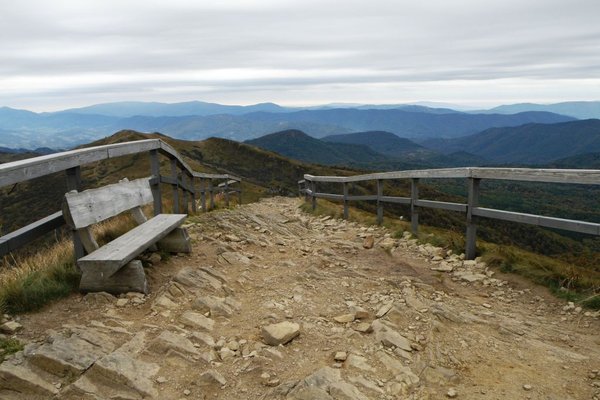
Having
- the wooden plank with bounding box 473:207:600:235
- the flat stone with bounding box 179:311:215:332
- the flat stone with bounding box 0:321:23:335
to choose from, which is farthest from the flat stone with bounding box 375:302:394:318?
the flat stone with bounding box 0:321:23:335

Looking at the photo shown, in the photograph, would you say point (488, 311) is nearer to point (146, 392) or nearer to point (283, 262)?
point (283, 262)

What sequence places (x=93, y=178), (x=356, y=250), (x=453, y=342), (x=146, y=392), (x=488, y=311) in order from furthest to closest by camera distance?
(x=93, y=178) → (x=356, y=250) → (x=488, y=311) → (x=453, y=342) → (x=146, y=392)

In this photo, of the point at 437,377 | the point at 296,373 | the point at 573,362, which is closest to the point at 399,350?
the point at 437,377

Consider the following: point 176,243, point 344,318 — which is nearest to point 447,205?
point 344,318

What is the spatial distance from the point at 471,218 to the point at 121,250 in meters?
5.25

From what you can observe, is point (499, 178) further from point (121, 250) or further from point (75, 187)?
point (75, 187)

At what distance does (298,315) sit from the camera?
4.79 m

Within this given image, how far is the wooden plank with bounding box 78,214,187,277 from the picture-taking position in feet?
14.4

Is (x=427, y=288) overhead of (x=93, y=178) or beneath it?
overhead

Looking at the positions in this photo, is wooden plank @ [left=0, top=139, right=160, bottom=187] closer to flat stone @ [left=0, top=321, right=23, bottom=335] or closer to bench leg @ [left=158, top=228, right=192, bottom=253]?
flat stone @ [left=0, top=321, right=23, bottom=335]

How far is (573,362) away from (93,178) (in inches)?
4494

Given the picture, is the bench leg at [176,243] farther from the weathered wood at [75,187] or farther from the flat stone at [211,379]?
the flat stone at [211,379]

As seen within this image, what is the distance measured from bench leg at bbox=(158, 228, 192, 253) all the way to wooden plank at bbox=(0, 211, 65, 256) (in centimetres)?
195

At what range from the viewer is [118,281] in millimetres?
4754
